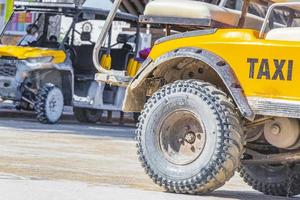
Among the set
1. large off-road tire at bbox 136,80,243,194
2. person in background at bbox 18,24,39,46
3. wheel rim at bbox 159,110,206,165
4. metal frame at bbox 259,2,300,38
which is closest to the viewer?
large off-road tire at bbox 136,80,243,194

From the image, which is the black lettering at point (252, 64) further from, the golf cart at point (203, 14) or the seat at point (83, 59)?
the seat at point (83, 59)

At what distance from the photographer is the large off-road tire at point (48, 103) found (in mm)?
17906

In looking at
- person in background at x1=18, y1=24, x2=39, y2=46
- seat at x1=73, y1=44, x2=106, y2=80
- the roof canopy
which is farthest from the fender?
seat at x1=73, y1=44, x2=106, y2=80

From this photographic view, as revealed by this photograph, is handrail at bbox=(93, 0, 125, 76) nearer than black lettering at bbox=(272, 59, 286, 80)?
No

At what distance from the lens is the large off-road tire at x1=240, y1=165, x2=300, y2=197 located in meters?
8.34

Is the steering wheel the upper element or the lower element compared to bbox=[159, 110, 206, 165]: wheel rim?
lower

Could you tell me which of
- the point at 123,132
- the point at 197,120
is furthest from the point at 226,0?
the point at 123,132

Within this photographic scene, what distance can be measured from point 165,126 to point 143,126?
7.6 inches

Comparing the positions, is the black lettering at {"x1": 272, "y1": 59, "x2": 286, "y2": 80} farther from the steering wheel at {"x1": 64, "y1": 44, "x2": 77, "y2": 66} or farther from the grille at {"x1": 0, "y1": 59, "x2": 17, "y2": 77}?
the steering wheel at {"x1": 64, "y1": 44, "x2": 77, "y2": 66}

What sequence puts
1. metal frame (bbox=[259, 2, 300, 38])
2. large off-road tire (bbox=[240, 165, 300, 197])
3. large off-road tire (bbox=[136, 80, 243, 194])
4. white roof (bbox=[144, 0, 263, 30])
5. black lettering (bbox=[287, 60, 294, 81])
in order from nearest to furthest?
black lettering (bbox=[287, 60, 294, 81]) < large off-road tire (bbox=[136, 80, 243, 194]) < metal frame (bbox=[259, 2, 300, 38]) < white roof (bbox=[144, 0, 263, 30]) < large off-road tire (bbox=[240, 165, 300, 197])

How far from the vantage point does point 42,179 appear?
822 centimetres

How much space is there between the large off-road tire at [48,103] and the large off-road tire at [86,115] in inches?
83.5

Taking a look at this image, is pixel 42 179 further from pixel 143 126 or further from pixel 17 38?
pixel 17 38

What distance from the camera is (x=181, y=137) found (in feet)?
25.6
